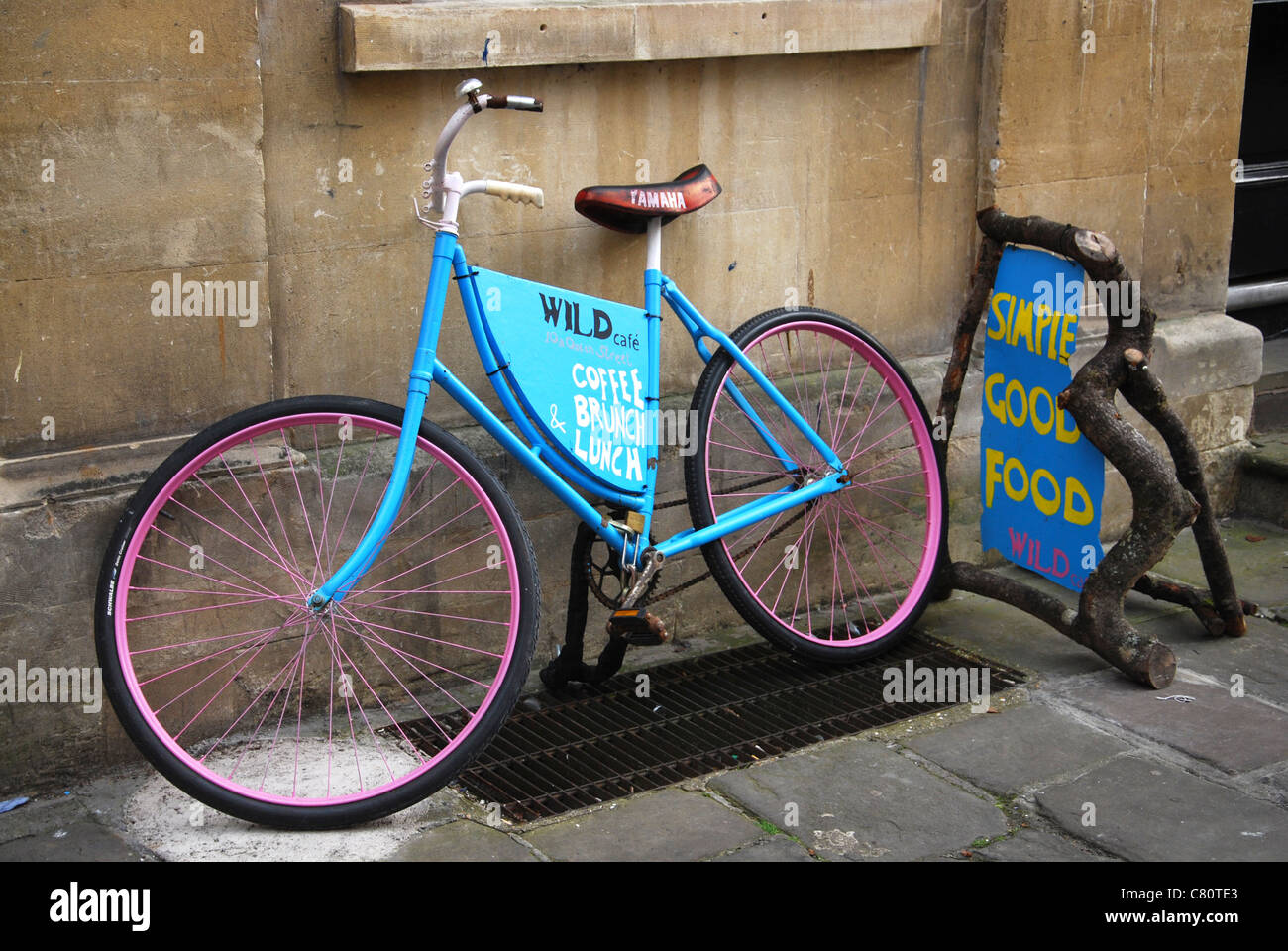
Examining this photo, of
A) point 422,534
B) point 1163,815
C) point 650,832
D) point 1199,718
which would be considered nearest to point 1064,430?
point 1199,718

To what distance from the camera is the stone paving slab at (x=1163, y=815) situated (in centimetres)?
347

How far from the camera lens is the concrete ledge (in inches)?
151

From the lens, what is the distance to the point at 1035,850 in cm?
347

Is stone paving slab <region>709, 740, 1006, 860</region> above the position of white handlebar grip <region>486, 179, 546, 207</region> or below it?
below

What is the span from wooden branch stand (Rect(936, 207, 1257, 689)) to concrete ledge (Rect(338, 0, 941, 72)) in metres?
0.73

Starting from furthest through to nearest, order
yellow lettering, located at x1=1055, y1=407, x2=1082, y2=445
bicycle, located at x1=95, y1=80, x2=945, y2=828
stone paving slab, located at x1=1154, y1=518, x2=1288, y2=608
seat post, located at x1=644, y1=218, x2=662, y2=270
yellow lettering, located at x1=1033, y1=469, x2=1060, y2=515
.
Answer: stone paving slab, located at x1=1154, y1=518, x2=1288, y2=608 < yellow lettering, located at x1=1033, y1=469, x2=1060, y2=515 < yellow lettering, located at x1=1055, y1=407, x2=1082, y2=445 < seat post, located at x1=644, y1=218, x2=662, y2=270 < bicycle, located at x1=95, y1=80, x2=945, y2=828

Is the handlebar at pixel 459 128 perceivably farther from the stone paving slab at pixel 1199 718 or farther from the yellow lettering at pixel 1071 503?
the stone paving slab at pixel 1199 718

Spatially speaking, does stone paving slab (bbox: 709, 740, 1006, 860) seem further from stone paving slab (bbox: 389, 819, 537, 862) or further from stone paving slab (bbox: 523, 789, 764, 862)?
stone paving slab (bbox: 389, 819, 537, 862)

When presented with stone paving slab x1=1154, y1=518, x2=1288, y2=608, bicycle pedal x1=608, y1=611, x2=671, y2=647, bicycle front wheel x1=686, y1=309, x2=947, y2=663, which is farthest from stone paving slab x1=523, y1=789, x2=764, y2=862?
stone paving slab x1=1154, y1=518, x2=1288, y2=608

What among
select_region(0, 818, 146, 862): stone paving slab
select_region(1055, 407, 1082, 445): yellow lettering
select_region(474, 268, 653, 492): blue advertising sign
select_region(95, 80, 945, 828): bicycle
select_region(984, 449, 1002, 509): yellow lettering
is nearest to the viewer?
select_region(0, 818, 146, 862): stone paving slab

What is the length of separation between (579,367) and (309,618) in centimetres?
97

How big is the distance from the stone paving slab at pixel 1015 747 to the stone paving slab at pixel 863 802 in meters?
0.11

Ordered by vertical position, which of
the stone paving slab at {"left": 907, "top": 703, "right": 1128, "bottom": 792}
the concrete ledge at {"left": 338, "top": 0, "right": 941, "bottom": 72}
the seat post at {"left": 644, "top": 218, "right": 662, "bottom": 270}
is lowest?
the stone paving slab at {"left": 907, "top": 703, "right": 1128, "bottom": 792}

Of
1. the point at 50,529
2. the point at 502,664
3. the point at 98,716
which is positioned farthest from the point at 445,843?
the point at 50,529
